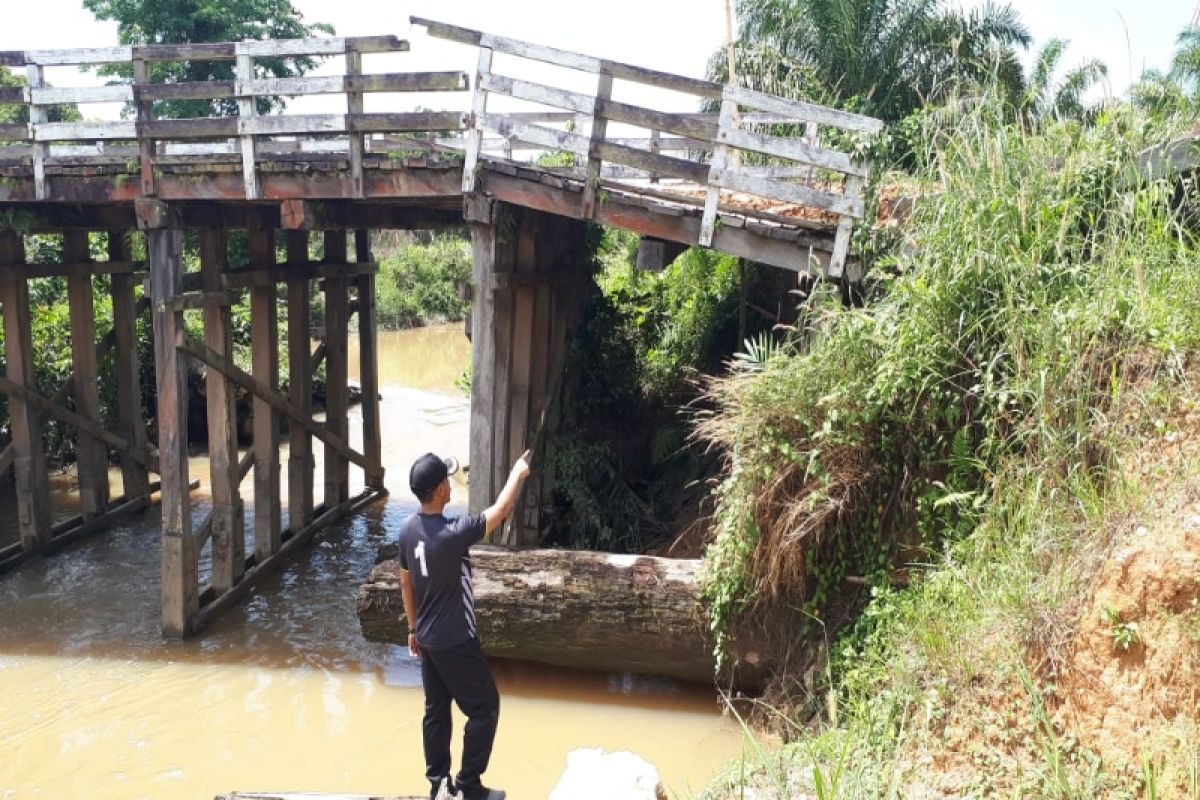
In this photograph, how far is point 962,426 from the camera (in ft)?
17.3

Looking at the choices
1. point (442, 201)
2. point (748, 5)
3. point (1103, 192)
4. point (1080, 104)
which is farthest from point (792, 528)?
point (748, 5)

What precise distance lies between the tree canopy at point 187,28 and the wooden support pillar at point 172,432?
15.4m

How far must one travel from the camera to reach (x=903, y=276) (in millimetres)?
5602

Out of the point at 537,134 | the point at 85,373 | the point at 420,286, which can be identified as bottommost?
the point at 420,286

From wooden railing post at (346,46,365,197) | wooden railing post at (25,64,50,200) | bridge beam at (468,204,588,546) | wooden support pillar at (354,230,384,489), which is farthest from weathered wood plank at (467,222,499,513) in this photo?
wooden support pillar at (354,230,384,489)

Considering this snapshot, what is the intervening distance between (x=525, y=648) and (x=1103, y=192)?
4613mm

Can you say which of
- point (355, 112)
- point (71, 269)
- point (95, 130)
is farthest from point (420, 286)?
point (355, 112)

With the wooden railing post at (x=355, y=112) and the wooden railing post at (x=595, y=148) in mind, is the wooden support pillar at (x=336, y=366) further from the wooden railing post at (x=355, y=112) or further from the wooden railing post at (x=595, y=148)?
the wooden railing post at (x=595, y=148)

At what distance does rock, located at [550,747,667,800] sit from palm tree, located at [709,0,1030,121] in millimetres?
10448

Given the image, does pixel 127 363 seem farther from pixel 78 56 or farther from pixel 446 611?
pixel 446 611

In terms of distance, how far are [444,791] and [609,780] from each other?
2.52 feet

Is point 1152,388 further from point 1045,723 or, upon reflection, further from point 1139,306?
point 1045,723

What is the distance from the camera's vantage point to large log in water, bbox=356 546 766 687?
242 inches

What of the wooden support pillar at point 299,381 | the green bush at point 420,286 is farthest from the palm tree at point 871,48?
the green bush at point 420,286
